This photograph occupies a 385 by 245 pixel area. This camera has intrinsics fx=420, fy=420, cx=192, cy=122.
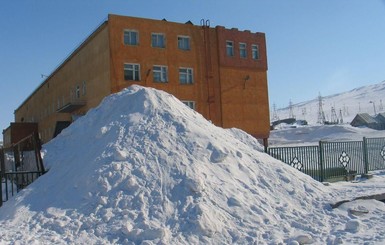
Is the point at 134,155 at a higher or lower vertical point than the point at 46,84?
lower

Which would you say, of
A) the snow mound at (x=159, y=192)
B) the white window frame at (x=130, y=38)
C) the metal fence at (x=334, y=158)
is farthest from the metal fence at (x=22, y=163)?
the white window frame at (x=130, y=38)

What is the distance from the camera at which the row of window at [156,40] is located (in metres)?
27.0

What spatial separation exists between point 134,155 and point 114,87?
57.9 ft

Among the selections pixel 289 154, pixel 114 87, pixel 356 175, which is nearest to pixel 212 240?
pixel 289 154

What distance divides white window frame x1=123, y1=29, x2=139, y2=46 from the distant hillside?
11454 centimetres

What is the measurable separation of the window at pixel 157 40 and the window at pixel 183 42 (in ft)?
4.63

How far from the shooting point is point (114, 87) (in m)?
26.0

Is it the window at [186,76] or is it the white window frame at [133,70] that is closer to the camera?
the white window frame at [133,70]

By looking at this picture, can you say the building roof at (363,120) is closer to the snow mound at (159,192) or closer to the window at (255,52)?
the window at (255,52)

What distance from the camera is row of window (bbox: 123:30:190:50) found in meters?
27.0

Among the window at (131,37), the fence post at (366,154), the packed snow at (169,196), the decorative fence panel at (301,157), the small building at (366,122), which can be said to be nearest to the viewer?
the packed snow at (169,196)

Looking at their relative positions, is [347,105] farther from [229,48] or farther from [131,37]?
[131,37]

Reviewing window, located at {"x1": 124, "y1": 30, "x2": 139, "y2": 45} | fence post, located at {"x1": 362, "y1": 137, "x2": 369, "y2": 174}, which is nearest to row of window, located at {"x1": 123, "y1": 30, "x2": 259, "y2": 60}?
window, located at {"x1": 124, "y1": 30, "x2": 139, "y2": 45}

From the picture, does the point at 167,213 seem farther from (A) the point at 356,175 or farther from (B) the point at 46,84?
(B) the point at 46,84
